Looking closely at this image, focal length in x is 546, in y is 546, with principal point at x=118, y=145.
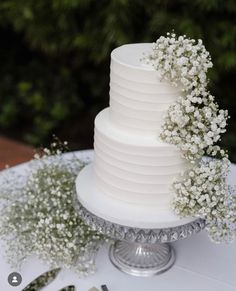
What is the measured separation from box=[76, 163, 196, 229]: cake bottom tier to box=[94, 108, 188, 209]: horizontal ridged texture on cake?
0.07ft

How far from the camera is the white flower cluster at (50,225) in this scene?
175 centimetres

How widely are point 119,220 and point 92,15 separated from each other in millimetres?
2181

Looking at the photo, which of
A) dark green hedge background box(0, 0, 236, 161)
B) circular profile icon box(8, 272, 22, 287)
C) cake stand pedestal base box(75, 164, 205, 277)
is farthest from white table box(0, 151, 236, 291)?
dark green hedge background box(0, 0, 236, 161)

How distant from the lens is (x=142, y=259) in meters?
1.84

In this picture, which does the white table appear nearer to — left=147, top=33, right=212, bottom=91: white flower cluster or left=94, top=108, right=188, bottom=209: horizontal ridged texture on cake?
left=94, top=108, right=188, bottom=209: horizontal ridged texture on cake

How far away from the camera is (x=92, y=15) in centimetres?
350

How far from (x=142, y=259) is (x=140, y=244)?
0.05 m

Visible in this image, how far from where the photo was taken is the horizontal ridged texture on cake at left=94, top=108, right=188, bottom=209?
5.15 feet

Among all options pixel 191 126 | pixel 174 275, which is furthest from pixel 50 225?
pixel 191 126

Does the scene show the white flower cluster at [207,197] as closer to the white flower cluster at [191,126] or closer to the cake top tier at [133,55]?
the white flower cluster at [191,126]

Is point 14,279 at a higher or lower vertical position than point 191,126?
lower

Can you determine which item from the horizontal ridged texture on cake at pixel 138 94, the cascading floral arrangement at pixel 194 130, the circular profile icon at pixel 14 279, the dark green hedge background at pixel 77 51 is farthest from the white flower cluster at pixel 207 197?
the dark green hedge background at pixel 77 51

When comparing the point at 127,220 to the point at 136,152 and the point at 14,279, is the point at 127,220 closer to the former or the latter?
the point at 136,152

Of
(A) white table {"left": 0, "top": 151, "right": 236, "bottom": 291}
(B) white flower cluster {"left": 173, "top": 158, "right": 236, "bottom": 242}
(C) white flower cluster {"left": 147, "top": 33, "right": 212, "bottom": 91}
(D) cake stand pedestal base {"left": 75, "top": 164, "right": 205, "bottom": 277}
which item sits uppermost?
(C) white flower cluster {"left": 147, "top": 33, "right": 212, "bottom": 91}
